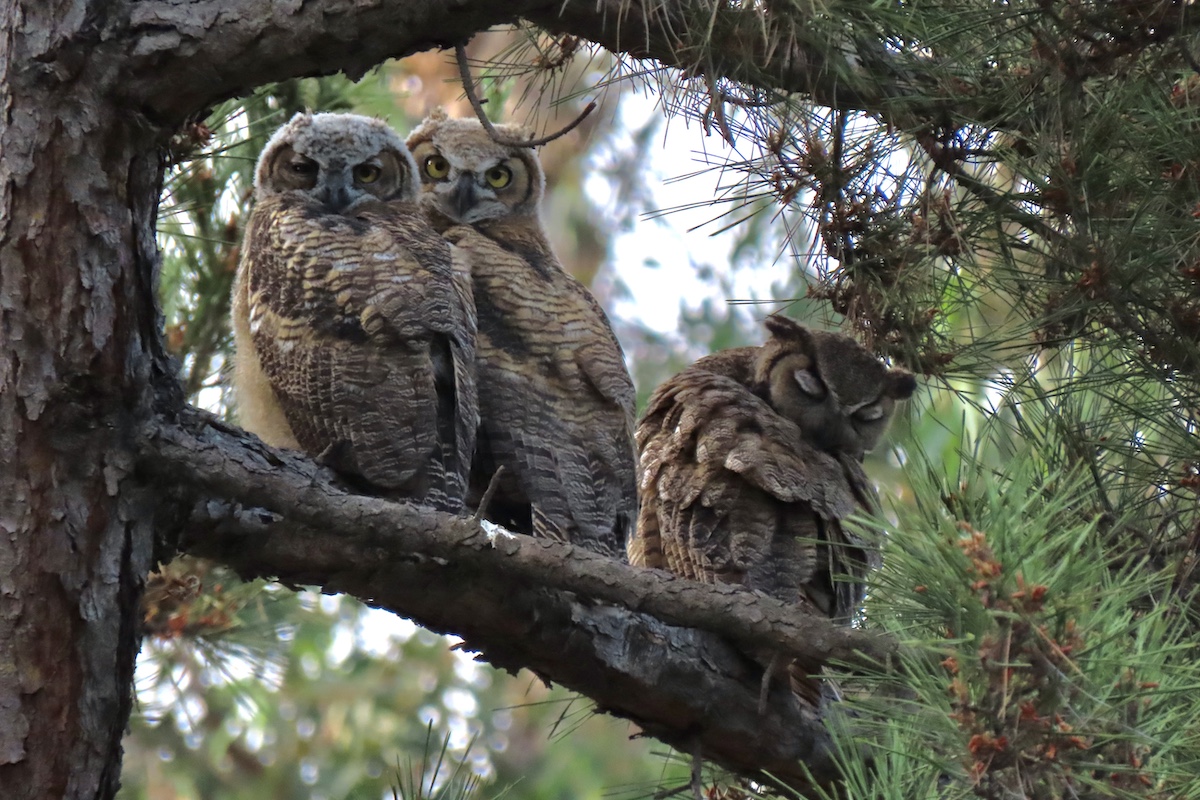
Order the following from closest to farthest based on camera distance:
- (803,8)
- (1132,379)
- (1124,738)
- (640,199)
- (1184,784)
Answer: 1. (1124,738)
2. (1184,784)
3. (803,8)
4. (1132,379)
5. (640,199)

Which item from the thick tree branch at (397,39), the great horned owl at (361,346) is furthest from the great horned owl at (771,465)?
the thick tree branch at (397,39)

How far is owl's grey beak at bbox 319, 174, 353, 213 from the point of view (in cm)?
330

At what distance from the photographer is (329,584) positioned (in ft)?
7.55

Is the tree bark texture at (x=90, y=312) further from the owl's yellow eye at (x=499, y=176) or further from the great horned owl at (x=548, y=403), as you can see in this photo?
the owl's yellow eye at (x=499, y=176)

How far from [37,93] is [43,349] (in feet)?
1.34

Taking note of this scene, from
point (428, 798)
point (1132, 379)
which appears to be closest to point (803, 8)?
point (1132, 379)

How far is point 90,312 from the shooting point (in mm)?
2018

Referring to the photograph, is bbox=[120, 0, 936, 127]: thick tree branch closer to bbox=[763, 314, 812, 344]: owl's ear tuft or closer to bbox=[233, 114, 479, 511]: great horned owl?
bbox=[233, 114, 479, 511]: great horned owl

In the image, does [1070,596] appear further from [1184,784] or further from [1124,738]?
[1184,784]

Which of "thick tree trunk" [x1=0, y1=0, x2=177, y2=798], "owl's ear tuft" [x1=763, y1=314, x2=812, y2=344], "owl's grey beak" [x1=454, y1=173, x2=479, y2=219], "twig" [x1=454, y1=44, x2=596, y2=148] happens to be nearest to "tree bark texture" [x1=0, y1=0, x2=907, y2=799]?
"thick tree trunk" [x1=0, y1=0, x2=177, y2=798]

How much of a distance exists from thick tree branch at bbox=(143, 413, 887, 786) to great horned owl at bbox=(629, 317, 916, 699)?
1.44 feet

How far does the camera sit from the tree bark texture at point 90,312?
77.9 inches

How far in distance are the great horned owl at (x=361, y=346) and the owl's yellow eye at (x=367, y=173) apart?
0.18 meters

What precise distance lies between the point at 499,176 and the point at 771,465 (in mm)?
1174
